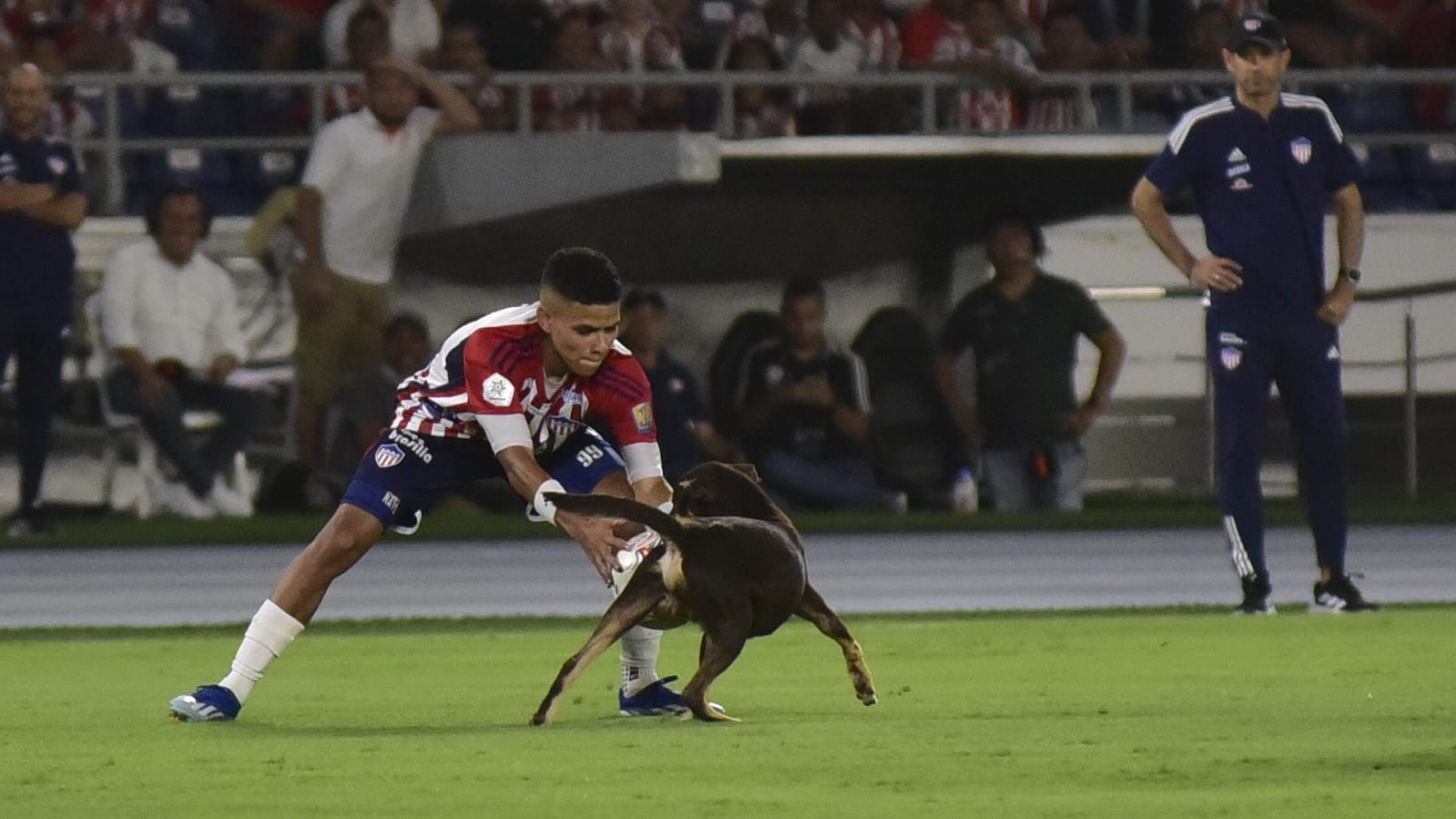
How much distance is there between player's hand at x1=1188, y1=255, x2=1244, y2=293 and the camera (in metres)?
10.9

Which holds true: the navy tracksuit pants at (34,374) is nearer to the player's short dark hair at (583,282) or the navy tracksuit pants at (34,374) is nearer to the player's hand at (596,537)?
the player's short dark hair at (583,282)

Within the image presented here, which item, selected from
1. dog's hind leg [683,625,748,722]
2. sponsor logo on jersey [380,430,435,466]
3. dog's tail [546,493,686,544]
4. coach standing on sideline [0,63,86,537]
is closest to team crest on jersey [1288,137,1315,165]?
sponsor logo on jersey [380,430,435,466]

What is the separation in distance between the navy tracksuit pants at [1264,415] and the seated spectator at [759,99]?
27.3 feet

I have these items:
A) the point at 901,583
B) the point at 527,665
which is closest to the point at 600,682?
the point at 527,665

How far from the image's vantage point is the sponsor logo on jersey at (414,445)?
795cm

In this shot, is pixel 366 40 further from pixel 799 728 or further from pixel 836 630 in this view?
pixel 799 728

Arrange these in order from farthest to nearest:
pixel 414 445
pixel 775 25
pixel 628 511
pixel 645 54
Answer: pixel 775 25 < pixel 645 54 < pixel 414 445 < pixel 628 511

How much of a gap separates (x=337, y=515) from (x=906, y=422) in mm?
11402

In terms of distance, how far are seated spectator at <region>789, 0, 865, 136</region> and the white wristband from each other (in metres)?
12.1

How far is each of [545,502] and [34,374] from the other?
30.3 ft

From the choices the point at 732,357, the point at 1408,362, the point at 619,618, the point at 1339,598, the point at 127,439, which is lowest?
the point at 1408,362

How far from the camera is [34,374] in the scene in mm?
15852

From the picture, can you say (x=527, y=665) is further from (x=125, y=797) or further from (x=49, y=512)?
(x=49, y=512)

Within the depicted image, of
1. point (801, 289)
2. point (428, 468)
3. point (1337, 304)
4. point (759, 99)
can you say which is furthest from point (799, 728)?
point (759, 99)
